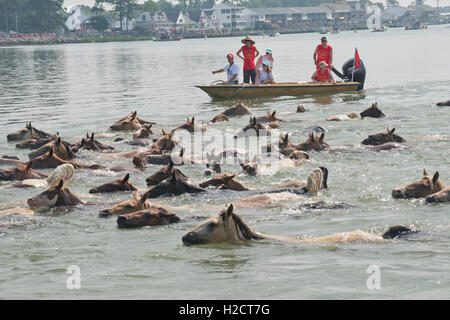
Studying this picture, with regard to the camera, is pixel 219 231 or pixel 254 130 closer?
pixel 219 231

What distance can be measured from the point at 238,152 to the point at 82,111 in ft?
47.2

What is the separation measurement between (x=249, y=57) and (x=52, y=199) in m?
19.4

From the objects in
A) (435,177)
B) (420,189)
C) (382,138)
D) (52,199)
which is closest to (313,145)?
(382,138)

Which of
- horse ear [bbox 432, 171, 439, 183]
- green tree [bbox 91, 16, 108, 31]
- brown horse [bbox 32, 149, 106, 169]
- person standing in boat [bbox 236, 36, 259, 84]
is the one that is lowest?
brown horse [bbox 32, 149, 106, 169]

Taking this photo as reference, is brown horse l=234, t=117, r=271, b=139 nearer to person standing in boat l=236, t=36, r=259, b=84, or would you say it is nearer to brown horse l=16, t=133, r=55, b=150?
brown horse l=16, t=133, r=55, b=150

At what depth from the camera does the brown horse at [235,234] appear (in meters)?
10.0

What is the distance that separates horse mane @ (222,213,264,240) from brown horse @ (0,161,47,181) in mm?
6092

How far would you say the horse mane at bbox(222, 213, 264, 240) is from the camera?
10.1 m

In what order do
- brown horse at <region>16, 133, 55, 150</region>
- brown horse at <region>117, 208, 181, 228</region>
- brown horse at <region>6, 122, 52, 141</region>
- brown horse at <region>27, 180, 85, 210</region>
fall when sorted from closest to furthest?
brown horse at <region>117, 208, 181, 228</region> → brown horse at <region>27, 180, 85, 210</region> → brown horse at <region>16, 133, 55, 150</region> → brown horse at <region>6, 122, 52, 141</region>

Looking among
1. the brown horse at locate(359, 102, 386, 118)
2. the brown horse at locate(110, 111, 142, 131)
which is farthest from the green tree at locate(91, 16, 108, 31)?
the brown horse at locate(359, 102, 386, 118)

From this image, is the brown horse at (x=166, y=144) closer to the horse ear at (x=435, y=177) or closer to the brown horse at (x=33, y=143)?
the brown horse at (x=33, y=143)

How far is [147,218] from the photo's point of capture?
36.6ft

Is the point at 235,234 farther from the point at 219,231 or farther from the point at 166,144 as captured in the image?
the point at 166,144

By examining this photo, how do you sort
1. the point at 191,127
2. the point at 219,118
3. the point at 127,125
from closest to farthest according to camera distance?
the point at 191,127 → the point at 127,125 → the point at 219,118
